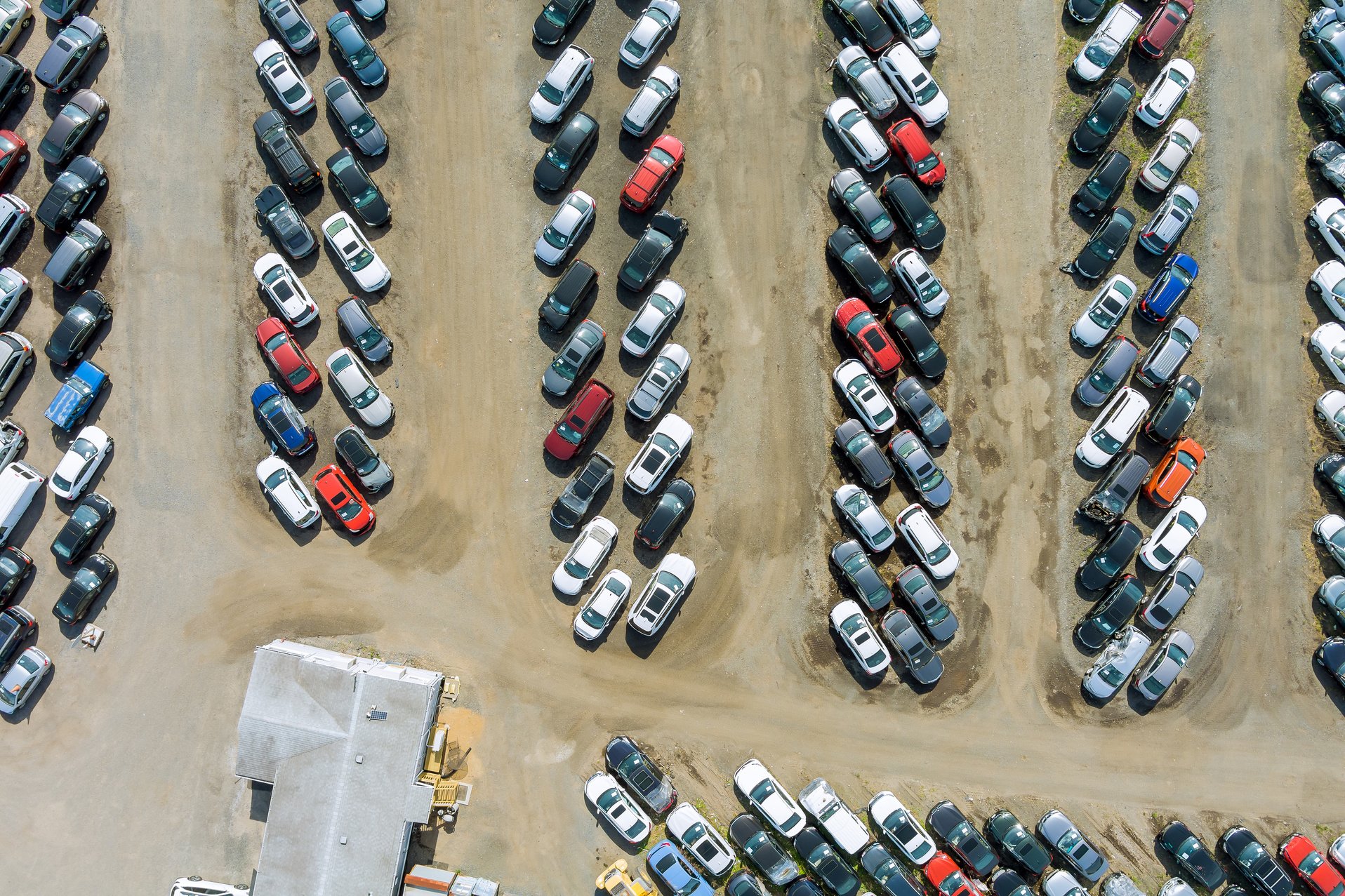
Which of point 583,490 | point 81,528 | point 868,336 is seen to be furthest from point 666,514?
point 81,528

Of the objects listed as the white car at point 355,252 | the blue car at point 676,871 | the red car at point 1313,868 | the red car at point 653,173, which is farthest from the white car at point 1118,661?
the white car at point 355,252

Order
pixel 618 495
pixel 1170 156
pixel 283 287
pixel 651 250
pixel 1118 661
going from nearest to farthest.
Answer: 1. pixel 651 250
2. pixel 283 287
3. pixel 1118 661
4. pixel 1170 156
5. pixel 618 495

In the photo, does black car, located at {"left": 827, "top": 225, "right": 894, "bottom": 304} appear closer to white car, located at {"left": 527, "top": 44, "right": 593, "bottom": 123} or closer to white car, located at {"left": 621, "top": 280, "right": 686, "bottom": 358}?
white car, located at {"left": 621, "top": 280, "right": 686, "bottom": 358}

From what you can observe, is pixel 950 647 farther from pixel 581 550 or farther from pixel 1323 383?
pixel 1323 383

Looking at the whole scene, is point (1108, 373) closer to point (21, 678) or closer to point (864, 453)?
point (864, 453)

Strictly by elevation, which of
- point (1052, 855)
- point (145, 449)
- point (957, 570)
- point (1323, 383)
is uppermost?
point (1323, 383)

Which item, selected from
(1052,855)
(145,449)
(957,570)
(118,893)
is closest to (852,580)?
(957,570)
